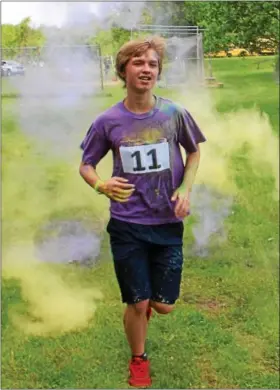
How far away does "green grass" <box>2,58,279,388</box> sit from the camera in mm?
2942

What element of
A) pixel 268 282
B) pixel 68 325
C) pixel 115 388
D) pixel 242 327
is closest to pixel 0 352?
pixel 68 325

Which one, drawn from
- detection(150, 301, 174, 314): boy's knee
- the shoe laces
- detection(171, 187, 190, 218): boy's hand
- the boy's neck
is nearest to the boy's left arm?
detection(171, 187, 190, 218): boy's hand

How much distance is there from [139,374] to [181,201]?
0.75 m

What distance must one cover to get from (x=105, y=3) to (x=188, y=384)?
1714mm

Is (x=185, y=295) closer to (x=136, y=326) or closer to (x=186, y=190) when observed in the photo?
(x=136, y=326)

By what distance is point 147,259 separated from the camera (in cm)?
276

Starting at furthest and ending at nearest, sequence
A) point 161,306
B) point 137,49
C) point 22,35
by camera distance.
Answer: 1. point 22,35
2. point 161,306
3. point 137,49

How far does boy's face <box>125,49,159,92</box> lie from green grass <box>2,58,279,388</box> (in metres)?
0.78

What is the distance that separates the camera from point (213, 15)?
141 inches

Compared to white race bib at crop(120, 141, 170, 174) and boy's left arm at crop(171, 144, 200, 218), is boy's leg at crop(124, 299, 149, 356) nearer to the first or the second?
boy's left arm at crop(171, 144, 200, 218)

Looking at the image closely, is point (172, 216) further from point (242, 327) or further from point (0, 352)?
point (0, 352)

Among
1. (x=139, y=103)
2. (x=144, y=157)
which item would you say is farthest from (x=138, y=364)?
(x=139, y=103)

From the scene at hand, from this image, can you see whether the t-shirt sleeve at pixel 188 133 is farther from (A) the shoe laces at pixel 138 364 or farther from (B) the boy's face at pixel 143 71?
(A) the shoe laces at pixel 138 364

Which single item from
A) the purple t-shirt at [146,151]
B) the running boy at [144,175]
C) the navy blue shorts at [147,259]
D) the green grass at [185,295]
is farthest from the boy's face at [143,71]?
the green grass at [185,295]
